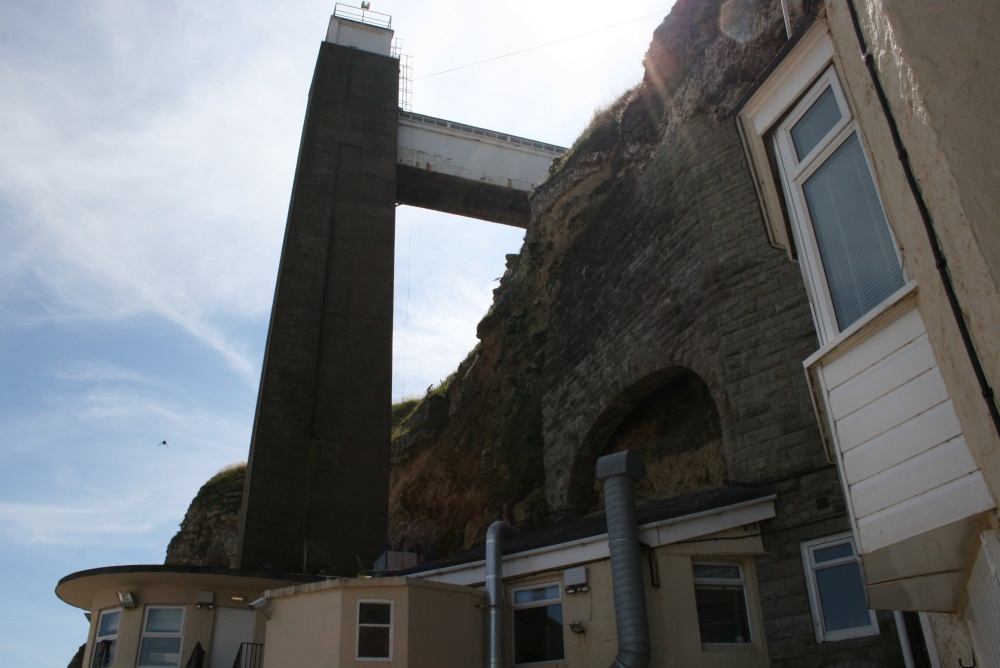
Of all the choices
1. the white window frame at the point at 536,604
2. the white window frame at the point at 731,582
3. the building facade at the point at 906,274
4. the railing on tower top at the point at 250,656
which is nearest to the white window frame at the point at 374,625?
the white window frame at the point at 536,604

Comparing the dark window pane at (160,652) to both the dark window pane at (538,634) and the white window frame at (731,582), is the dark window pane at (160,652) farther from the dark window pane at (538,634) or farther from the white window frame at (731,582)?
the white window frame at (731,582)

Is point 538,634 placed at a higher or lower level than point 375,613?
lower

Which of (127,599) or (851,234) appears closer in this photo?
(851,234)

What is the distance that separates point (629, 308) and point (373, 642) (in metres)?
8.89

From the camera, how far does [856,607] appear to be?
9.73m

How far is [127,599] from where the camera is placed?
45.4 feet

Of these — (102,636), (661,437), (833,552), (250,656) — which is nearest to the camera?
(833,552)

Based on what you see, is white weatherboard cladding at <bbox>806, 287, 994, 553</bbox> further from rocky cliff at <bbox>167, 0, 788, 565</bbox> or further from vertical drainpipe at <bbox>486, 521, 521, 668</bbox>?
vertical drainpipe at <bbox>486, 521, 521, 668</bbox>

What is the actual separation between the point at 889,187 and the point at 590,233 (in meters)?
16.4

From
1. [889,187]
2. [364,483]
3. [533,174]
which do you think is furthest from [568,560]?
[533,174]

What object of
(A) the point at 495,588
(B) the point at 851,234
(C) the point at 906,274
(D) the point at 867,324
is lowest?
(A) the point at 495,588

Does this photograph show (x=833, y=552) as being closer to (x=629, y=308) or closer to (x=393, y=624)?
(x=393, y=624)

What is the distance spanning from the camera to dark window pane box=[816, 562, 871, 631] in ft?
31.8

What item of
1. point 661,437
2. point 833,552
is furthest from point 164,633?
point 833,552
